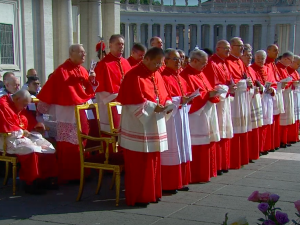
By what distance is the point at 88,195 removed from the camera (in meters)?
6.74

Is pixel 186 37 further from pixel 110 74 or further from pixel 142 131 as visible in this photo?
pixel 142 131

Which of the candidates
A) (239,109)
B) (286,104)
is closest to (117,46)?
(239,109)

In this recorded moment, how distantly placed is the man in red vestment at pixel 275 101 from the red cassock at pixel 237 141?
1.80m

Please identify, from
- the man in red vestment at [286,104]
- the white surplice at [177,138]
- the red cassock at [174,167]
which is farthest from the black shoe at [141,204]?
the man in red vestment at [286,104]

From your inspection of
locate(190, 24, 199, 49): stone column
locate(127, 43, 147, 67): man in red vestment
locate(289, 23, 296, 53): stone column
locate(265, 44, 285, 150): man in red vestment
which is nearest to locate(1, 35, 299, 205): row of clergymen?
locate(127, 43, 147, 67): man in red vestment

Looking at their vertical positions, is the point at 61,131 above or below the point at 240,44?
below

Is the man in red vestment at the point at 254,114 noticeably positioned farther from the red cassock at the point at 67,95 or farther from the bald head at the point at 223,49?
the red cassock at the point at 67,95

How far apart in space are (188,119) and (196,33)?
5103 cm

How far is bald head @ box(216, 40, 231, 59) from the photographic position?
826 cm

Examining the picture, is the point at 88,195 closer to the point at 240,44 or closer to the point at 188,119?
the point at 188,119

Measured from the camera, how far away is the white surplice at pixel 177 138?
6691 millimetres

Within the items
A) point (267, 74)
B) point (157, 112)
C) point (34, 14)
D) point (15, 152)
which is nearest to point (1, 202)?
point (15, 152)

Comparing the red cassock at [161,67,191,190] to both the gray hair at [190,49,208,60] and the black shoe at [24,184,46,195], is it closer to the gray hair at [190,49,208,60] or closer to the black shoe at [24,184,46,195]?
the gray hair at [190,49,208,60]

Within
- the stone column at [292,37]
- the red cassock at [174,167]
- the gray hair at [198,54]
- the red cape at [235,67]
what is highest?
the stone column at [292,37]
